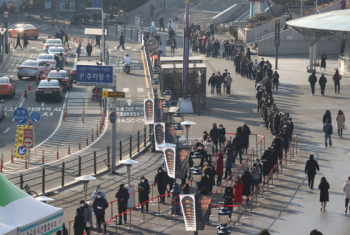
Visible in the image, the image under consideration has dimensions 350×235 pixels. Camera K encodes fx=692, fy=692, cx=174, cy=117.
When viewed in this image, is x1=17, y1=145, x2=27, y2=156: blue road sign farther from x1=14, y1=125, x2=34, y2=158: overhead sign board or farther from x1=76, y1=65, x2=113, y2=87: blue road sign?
x1=76, y1=65, x2=113, y2=87: blue road sign

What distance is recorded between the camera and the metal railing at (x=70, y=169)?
25766 mm

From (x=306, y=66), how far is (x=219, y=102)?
14.0 meters

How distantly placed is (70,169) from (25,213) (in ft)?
44.0

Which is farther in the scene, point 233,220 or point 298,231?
point 233,220

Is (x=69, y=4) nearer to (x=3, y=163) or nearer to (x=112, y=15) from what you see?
(x=112, y=15)

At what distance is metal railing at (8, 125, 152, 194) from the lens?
2577 cm

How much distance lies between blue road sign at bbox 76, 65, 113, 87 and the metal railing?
277cm

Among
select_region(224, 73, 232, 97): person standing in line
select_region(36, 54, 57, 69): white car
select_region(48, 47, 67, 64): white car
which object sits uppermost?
select_region(48, 47, 67, 64): white car

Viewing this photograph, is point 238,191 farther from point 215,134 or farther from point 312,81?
point 312,81

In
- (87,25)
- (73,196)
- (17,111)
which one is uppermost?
(87,25)

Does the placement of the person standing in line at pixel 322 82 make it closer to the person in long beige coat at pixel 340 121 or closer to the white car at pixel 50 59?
the person in long beige coat at pixel 340 121

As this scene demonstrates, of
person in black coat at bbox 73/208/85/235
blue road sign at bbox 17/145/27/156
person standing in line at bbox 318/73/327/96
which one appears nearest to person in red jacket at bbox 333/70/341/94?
person standing in line at bbox 318/73/327/96

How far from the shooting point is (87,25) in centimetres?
7838

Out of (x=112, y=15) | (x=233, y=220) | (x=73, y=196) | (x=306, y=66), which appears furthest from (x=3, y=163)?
(x=112, y=15)
